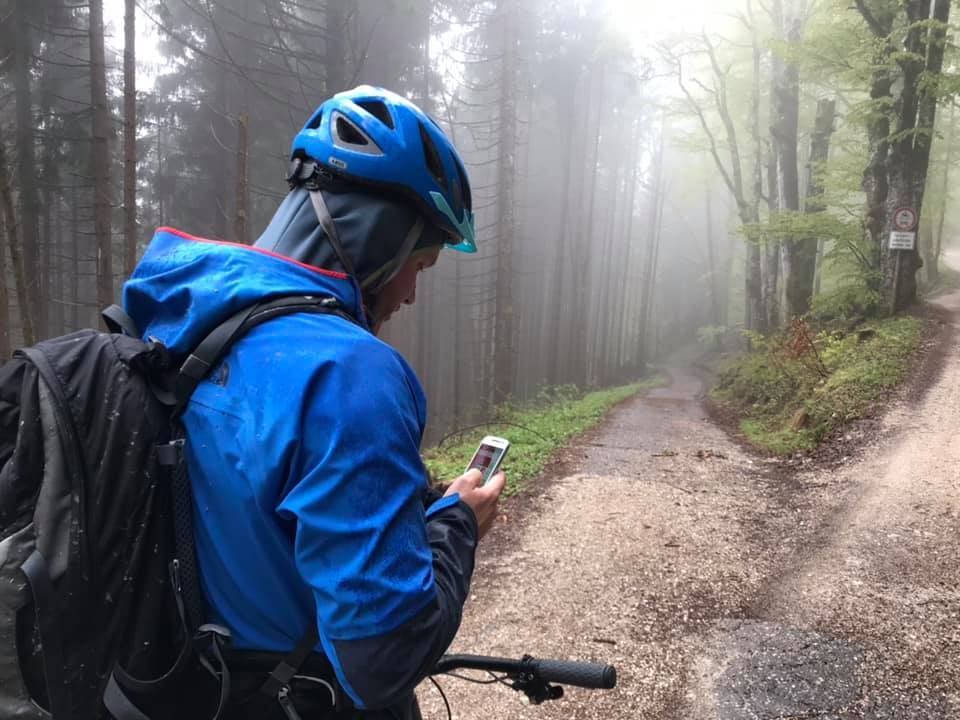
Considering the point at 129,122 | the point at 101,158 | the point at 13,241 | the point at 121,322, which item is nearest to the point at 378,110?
the point at 121,322

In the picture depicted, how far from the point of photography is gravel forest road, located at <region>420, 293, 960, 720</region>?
3219 millimetres

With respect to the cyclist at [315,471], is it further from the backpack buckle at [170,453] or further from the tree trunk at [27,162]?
the tree trunk at [27,162]

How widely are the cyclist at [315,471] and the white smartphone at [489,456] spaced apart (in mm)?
461

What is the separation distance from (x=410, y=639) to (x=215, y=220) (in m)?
19.9

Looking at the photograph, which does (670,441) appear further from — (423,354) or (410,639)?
(423,354)

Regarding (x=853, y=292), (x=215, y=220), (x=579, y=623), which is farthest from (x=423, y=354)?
(x=579, y=623)

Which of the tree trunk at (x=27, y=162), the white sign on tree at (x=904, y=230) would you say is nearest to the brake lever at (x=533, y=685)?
the white sign on tree at (x=904, y=230)

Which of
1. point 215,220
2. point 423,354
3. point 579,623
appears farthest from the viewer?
point 423,354

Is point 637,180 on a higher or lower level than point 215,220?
higher

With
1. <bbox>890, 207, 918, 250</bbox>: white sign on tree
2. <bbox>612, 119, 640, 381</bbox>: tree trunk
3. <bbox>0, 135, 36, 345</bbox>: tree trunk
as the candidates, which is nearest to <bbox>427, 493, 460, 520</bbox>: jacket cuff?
<bbox>0, 135, 36, 345</bbox>: tree trunk

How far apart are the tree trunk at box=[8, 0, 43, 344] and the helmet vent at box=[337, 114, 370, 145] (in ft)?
57.1

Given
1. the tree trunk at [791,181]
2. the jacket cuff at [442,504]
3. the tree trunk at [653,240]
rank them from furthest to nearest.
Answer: the tree trunk at [653,240]
the tree trunk at [791,181]
the jacket cuff at [442,504]

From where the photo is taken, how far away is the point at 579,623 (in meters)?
4.09

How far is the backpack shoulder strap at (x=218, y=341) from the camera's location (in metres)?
1.12
